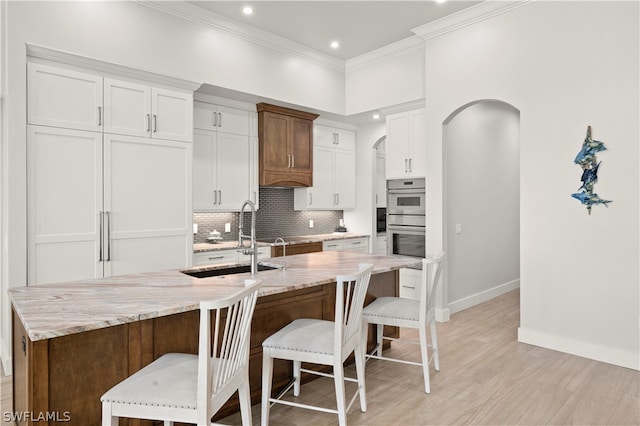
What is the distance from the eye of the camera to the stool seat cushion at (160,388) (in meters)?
1.63

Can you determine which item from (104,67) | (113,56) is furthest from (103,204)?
(113,56)

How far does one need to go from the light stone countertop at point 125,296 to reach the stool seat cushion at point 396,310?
0.97 ft

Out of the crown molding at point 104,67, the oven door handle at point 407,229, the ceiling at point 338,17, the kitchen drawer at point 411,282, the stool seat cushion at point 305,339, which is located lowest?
the kitchen drawer at point 411,282

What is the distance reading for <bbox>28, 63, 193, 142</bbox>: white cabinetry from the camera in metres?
3.34

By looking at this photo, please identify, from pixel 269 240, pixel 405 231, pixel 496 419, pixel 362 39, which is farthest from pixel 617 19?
pixel 269 240

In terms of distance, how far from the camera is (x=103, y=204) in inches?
143

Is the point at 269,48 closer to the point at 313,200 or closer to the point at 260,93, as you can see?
the point at 260,93

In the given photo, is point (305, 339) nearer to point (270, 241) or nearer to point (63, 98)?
point (63, 98)

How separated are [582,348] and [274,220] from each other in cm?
399

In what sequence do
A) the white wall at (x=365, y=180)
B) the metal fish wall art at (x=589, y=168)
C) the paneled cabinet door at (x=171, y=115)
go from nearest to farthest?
the metal fish wall art at (x=589, y=168) → the paneled cabinet door at (x=171, y=115) → the white wall at (x=365, y=180)

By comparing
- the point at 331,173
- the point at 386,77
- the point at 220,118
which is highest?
the point at 386,77

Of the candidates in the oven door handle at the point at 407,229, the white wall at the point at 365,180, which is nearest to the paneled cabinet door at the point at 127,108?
the oven door handle at the point at 407,229

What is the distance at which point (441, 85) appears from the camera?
4.65 metres

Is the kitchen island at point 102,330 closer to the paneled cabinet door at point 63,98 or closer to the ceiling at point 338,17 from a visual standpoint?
the paneled cabinet door at point 63,98
